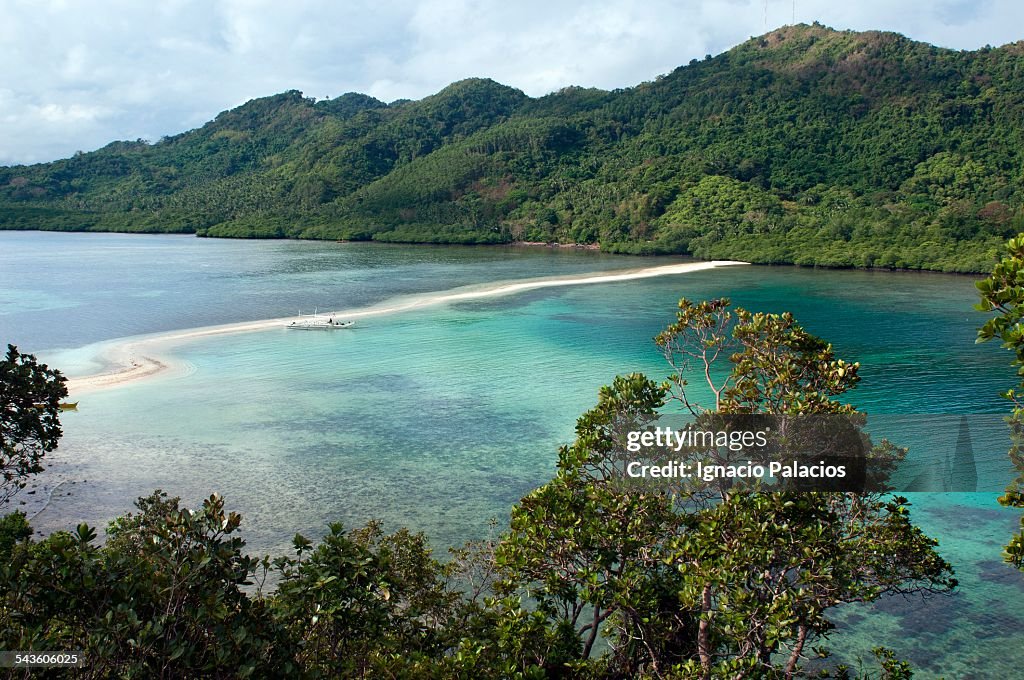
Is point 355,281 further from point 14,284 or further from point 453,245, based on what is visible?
point 453,245

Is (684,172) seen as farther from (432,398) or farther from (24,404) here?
(24,404)

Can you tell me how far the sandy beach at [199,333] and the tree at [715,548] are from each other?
19.6m

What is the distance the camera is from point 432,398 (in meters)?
22.1

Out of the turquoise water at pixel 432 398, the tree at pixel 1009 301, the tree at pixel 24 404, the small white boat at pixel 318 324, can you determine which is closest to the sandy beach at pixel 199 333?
the small white boat at pixel 318 324

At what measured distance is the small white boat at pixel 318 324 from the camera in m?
32.7

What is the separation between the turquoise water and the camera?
13227mm

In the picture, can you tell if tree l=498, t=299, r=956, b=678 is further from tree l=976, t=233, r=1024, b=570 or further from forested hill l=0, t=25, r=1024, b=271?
forested hill l=0, t=25, r=1024, b=271

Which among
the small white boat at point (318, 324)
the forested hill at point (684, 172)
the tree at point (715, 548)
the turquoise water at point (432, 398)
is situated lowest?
the turquoise water at point (432, 398)

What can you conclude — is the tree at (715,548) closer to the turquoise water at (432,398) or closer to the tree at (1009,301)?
the tree at (1009,301)

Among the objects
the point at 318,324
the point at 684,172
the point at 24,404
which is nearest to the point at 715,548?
the point at 24,404

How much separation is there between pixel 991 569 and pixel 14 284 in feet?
A: 174

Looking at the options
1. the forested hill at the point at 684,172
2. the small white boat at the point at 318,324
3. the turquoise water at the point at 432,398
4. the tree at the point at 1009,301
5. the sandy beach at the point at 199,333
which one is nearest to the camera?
the tree at the point at 1009,301

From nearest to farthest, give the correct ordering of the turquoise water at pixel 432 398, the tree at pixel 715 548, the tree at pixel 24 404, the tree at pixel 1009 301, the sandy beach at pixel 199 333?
the tree at pixel 1009 301 → the tree at pixel 715 548 → the tree at pixel 24 404 → the turquoise water at pixel 432 398 → the sandy beach at pixel 199 333

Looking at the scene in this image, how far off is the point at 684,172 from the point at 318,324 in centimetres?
6864
